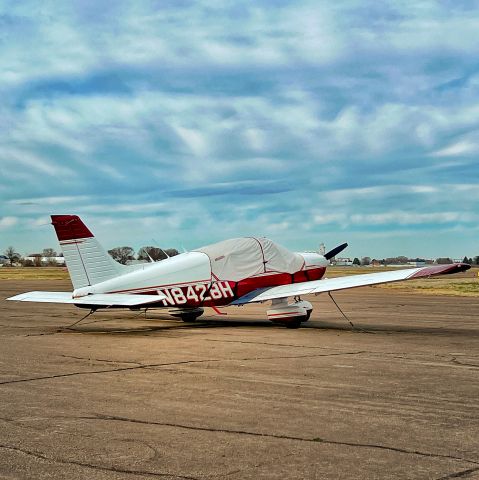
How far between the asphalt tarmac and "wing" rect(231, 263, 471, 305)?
1.77 meters

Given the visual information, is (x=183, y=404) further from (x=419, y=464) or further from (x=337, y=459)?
(x=419, y=464)

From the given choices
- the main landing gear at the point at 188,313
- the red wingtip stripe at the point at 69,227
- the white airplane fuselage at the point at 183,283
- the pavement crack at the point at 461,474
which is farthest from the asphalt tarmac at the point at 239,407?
the main landing gear at the point at 188,313

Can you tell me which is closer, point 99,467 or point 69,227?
point 99,467

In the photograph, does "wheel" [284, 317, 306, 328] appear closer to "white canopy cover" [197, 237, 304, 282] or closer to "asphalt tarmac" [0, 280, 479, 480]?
"white canopy cover" [197, 237, 304, 282]

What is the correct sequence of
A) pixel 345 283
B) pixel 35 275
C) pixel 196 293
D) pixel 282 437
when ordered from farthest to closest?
pixel 35 275, pixel 196 293, pixel 345 283, pixel 282 437

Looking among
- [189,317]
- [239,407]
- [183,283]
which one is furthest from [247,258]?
[239,407]

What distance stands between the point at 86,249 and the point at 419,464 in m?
13.8

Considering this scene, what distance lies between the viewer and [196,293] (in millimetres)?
19031

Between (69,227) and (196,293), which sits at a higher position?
(69,227)

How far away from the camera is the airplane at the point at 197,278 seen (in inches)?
698

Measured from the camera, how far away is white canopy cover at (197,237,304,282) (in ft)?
65.4

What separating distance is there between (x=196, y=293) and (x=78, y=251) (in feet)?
11.6

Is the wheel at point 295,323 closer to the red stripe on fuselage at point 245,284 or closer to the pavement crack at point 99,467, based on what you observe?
the red stripe on fuselage at point 245,284

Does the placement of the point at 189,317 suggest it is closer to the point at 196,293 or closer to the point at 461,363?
the point at 196,293
